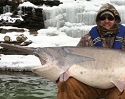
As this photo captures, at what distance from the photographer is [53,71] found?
368 centimetres

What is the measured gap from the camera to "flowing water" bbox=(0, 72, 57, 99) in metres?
7.18

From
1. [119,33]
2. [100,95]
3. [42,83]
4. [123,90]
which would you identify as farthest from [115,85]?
[42,83]

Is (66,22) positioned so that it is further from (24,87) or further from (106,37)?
(106,37)

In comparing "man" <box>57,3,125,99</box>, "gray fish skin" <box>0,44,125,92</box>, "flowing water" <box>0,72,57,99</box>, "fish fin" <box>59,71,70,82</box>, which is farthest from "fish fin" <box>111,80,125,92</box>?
"flowing water" <box>0,72,57,99</box>

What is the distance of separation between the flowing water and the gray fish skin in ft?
10.5

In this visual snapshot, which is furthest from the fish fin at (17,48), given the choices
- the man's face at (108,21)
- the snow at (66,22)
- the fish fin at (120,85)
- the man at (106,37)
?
the snow at (66,22)

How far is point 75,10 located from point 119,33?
41.2 feet

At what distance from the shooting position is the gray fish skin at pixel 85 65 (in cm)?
370

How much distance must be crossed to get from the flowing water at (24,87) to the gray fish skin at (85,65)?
3.21 m

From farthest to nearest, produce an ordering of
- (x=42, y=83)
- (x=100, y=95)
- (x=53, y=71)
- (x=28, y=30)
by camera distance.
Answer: (x=28, y=30), (x=42, y=83), (x=100, y=95), (x=53, y=71)

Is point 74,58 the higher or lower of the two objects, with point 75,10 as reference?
higher

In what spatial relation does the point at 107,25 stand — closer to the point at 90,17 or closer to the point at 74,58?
the point at 74,58

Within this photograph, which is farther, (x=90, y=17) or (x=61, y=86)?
(x=90, y=17)

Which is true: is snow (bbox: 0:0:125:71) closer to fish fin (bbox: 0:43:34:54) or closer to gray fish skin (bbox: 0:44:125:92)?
gray fish skin (bbox: 0:44:125:92)
